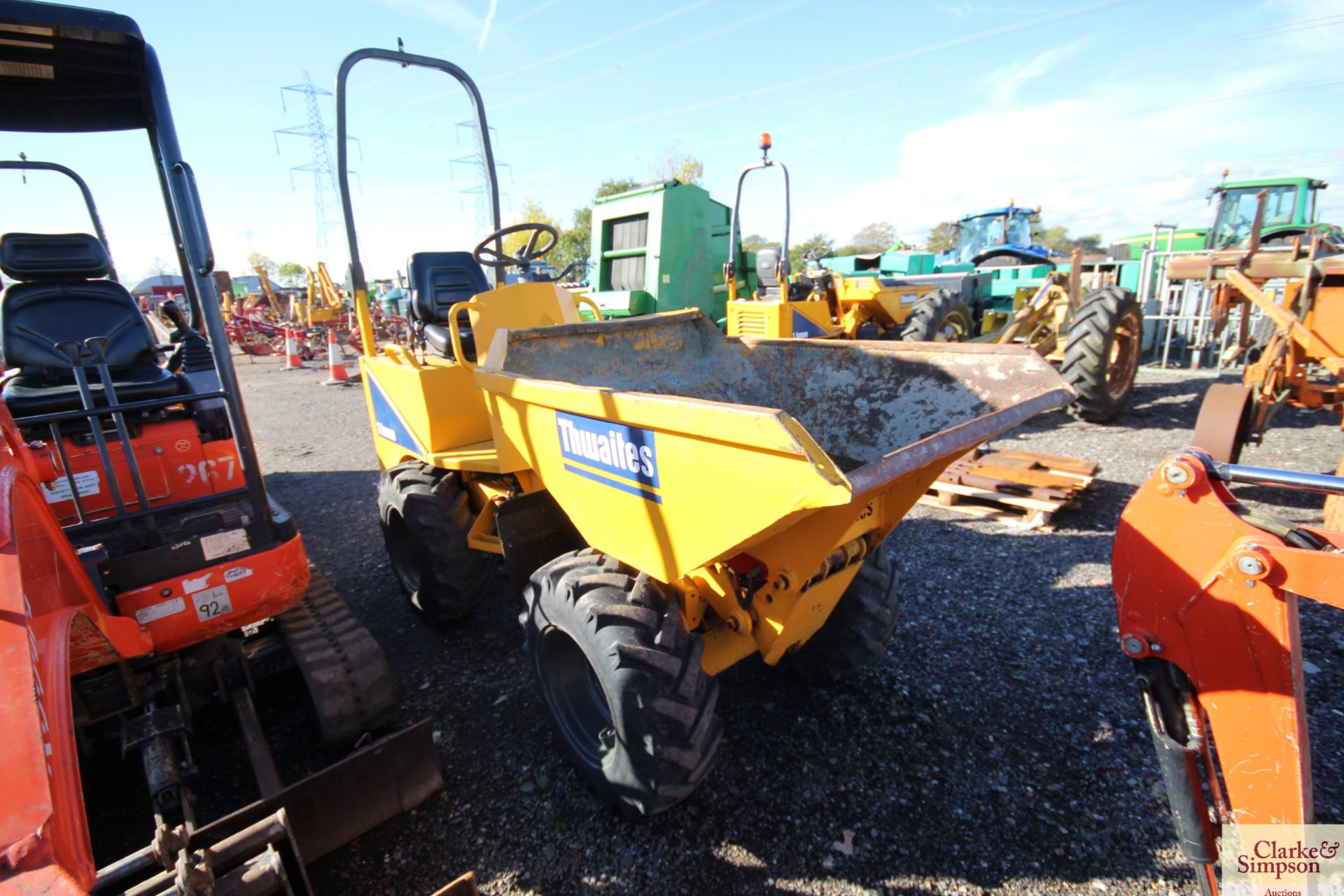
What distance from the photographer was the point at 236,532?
102 inches

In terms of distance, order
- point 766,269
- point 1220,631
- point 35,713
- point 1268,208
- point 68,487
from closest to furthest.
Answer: point 35,713, point 1220,631, point 68,487, point 766,269, point 1268,208

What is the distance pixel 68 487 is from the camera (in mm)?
2633

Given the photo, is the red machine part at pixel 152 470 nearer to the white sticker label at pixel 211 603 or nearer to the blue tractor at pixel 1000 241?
the white sticker label at pixel 211 603

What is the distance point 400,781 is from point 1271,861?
2503 millimetres

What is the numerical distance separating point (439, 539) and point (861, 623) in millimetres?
2111

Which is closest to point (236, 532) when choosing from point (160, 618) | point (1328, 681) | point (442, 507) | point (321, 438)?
point (160, 618)

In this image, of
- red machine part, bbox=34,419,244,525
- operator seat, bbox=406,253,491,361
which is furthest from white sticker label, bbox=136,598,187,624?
operator seat, bbox=406,253,491,361

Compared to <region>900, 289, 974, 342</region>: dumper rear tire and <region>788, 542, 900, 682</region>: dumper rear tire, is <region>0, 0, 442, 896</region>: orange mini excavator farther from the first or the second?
<region>900, 289, 974, 342</region>: dumper rear tire

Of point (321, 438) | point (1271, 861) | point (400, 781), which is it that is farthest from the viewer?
point (321, 438)

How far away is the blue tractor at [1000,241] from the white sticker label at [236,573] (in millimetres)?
11940

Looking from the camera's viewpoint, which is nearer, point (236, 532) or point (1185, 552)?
point (1185, 552)

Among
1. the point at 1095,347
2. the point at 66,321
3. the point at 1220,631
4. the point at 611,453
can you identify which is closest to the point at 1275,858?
the point at 1220,631

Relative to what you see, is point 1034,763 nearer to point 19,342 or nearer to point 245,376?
point 19,342

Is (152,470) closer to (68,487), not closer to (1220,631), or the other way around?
(68,487)
